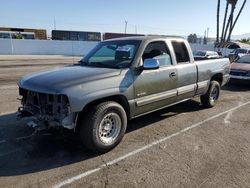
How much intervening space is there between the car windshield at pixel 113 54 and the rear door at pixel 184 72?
1201 mm

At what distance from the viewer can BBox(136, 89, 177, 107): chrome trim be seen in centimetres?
536

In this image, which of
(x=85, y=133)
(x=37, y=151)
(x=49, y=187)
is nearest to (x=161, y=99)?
(x=85, y=133)

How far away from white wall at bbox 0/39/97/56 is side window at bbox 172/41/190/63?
30.1m

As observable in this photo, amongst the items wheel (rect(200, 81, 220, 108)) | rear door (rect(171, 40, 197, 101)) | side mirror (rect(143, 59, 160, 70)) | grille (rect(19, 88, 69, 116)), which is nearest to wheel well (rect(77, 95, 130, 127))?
grille (rect(19, 88, 69, 116))

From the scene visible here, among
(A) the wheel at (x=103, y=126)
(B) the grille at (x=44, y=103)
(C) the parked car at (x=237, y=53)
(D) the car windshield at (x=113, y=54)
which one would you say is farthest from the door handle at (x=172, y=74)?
(C) the parked car at (x=237, y=53)

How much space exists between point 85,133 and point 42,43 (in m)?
33.7

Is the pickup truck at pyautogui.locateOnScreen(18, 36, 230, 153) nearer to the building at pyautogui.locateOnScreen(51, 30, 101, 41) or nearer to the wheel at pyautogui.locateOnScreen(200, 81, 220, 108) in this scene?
the wheel at pyautogui.locateOnScreen(200, 81, 220, 108)

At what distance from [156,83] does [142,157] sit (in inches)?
61.9

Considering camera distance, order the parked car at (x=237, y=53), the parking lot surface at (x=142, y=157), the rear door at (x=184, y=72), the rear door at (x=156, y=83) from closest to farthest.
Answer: the parking lot surface at (x=142, y=157), the rear door at (x=156, y=83), the rear door at (x=184, y=72), the parked car at (x=237, y=53)

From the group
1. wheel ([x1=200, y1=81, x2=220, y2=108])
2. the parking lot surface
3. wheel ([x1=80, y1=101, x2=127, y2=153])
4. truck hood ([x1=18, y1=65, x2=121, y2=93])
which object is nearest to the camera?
the parking lot surface

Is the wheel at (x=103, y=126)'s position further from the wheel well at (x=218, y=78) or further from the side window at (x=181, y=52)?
the wheel well at (x=218, y=78)

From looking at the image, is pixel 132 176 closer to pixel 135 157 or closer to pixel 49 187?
pixel 135 157

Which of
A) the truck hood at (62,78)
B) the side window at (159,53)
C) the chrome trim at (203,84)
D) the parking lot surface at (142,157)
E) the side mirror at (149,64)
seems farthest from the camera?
the chrome trim at (203,84)

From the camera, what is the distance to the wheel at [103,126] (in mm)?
4520
